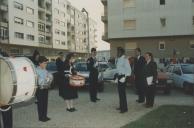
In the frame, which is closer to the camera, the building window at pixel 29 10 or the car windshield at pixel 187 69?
the car windshield at pixel 187 69

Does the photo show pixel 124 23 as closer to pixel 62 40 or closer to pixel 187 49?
pixel 187 49

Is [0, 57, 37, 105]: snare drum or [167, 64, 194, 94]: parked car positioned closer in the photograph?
[0, 57, 37, 105]: snare drum

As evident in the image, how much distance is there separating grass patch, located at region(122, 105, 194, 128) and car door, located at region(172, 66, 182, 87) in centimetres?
639

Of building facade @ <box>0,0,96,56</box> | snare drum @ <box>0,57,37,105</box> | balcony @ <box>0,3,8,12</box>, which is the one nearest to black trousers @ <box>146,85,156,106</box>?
snare drum @ <box>0,57,37,105</box>

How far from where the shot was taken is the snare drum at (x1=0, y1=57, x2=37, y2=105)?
546cm

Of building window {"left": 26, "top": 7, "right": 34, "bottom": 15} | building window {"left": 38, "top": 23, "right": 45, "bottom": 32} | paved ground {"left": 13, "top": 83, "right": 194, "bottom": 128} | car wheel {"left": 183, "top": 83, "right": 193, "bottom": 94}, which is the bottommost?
paved ground {"left": 13, "top": 83, "right": 194, "bottom": 128}

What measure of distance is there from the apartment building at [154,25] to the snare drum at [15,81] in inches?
1505

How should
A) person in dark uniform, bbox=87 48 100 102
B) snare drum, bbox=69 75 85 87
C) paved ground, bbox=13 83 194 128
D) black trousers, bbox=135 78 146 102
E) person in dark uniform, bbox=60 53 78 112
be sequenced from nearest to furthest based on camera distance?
paved ground, bbox=13 83 194 128
snare drum, bbox=69 75 85 87
person in dark uniform, bbox=60 53 78 112
black trousers, bbox=135 78 146 102
person in dark uniform, bbox=87 48 100 102

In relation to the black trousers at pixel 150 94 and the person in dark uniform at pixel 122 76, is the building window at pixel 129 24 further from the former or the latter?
the person in dark uniform at pixel 122 76

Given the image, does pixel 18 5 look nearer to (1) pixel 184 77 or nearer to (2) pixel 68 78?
(1) pixel 184 77

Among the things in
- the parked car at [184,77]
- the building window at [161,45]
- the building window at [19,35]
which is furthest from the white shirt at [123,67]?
the building window at [19,35]

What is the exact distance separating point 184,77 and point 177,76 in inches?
38.4

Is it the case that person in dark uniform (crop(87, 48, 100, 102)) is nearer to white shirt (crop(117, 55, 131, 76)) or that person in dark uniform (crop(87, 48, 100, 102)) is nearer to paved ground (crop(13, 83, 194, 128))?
paved ground (crop(13, 83, 194, 128))

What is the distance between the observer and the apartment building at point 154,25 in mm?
43250
